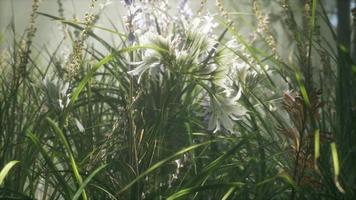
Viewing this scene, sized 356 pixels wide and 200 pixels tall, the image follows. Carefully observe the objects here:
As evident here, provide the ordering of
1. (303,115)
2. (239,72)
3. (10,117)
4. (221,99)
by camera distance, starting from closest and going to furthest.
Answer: (303,115) → (221,99) → (239,72) → (10,117)

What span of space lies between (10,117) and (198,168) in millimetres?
364

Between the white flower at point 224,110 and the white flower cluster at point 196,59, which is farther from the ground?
the white flower cluster at point 196,59

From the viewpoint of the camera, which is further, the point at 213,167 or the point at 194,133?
the point at 194,133

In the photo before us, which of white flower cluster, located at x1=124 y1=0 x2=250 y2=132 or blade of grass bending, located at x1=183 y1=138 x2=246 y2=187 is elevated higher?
white flower cluster, located at x1=124 y1=0 x2=250 y2=132

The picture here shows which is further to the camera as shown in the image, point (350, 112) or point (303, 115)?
point (350, 112)

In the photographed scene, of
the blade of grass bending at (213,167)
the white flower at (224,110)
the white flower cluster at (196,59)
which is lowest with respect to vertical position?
the blade of grass bending at (213,167)

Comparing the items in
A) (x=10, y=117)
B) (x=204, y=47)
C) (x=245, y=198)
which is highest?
(x=204, y=47)

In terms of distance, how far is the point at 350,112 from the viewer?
34.9 inches

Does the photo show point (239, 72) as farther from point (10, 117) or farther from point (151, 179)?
point (10, 117)

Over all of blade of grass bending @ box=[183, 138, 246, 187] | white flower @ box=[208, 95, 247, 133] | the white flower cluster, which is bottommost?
blade of grass bending @ box=[183, 138, 246, 187]

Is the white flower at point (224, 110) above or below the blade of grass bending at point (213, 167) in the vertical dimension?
above

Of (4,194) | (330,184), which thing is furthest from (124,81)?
(330,184)

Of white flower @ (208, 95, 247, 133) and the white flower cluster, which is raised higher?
the white flower cluster

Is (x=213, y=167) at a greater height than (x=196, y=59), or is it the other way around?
A: (x=196, y=59)
